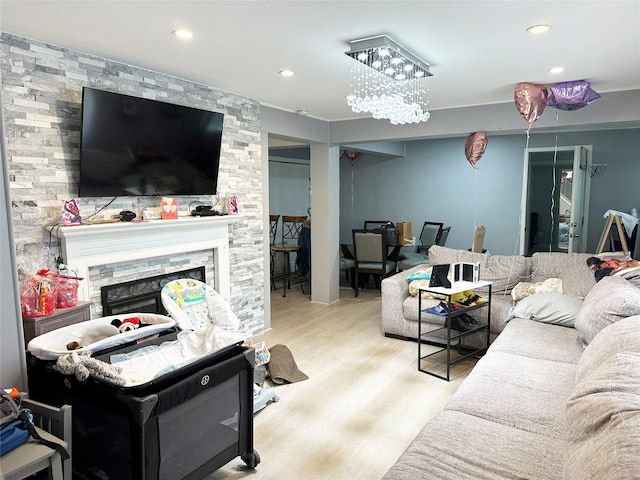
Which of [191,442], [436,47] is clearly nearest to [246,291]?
[191,442]

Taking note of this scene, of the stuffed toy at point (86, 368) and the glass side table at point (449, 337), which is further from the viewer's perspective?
the glass side table at point (449, 337)

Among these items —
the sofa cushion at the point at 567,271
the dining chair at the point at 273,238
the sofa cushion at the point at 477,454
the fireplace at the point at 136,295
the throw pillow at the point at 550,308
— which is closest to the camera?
the sofa cushion at the point at 477,454

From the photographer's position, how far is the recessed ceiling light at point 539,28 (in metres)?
2.37

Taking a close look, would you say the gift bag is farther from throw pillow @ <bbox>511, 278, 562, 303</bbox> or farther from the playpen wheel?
the playpen wheel

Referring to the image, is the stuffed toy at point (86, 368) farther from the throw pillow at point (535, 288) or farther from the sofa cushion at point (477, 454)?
the throw pillow at point (535, 288)

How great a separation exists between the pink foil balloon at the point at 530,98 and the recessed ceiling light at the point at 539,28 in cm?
126

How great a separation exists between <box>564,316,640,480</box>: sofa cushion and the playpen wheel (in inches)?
63.2

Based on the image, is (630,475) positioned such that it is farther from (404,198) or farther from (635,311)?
(404,198)

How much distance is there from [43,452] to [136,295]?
1691 mm

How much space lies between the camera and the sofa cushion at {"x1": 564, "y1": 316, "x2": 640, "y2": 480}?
3.37 feet

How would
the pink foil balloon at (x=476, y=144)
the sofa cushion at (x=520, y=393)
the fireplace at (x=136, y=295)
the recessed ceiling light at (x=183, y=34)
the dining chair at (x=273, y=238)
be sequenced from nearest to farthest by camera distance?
the sofa cushion at (x=520, y=393), the recessed ceiling light at (x=183, y=34), the fireplace at (x=136, y=295), the pink foil balloon at (x=476, y=144), the dining chair at (x=273, y=238)

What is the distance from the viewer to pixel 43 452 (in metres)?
1.66

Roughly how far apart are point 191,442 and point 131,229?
1581 mm

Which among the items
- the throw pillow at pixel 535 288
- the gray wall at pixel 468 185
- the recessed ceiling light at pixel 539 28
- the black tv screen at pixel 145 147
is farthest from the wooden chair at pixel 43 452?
the gray wall at pixel 468 185
